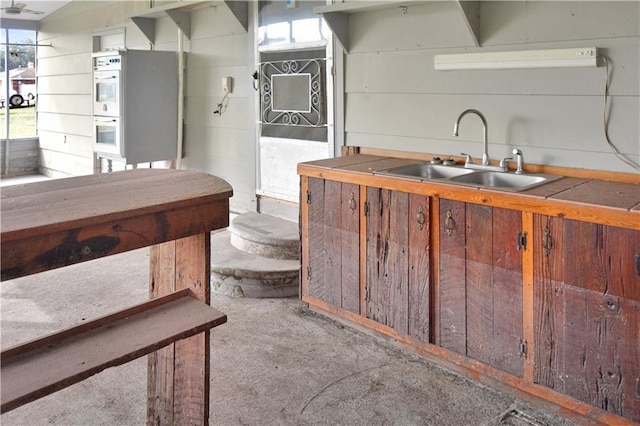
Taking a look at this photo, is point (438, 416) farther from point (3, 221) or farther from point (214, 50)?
point (214, 50)

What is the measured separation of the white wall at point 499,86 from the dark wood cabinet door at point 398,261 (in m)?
0.64

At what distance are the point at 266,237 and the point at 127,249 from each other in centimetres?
246

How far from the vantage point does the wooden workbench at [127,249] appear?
129 centimetres

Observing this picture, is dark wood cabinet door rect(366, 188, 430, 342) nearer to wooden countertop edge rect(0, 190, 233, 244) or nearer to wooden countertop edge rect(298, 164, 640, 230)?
wooden countertop edge rect(298, 164, 640, 230)

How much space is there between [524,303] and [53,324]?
2.60 meters

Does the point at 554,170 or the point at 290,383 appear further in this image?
the point at 554,170

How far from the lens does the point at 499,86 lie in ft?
9.49

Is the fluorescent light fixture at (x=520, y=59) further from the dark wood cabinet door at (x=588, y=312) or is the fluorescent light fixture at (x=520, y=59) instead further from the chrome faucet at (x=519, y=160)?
the dark wood cabinet door at (x=588, y=312)

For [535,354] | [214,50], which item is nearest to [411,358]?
[535,354]

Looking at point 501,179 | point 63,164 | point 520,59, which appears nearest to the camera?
point 520,59

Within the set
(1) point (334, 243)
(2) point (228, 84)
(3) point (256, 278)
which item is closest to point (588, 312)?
(1) point (334, 243)

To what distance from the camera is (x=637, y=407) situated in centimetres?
202

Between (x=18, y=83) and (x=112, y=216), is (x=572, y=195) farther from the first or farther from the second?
(x=18, y=83)

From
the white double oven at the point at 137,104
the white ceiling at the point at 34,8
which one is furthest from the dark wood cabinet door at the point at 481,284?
the white ceiling at the point at 34,8
